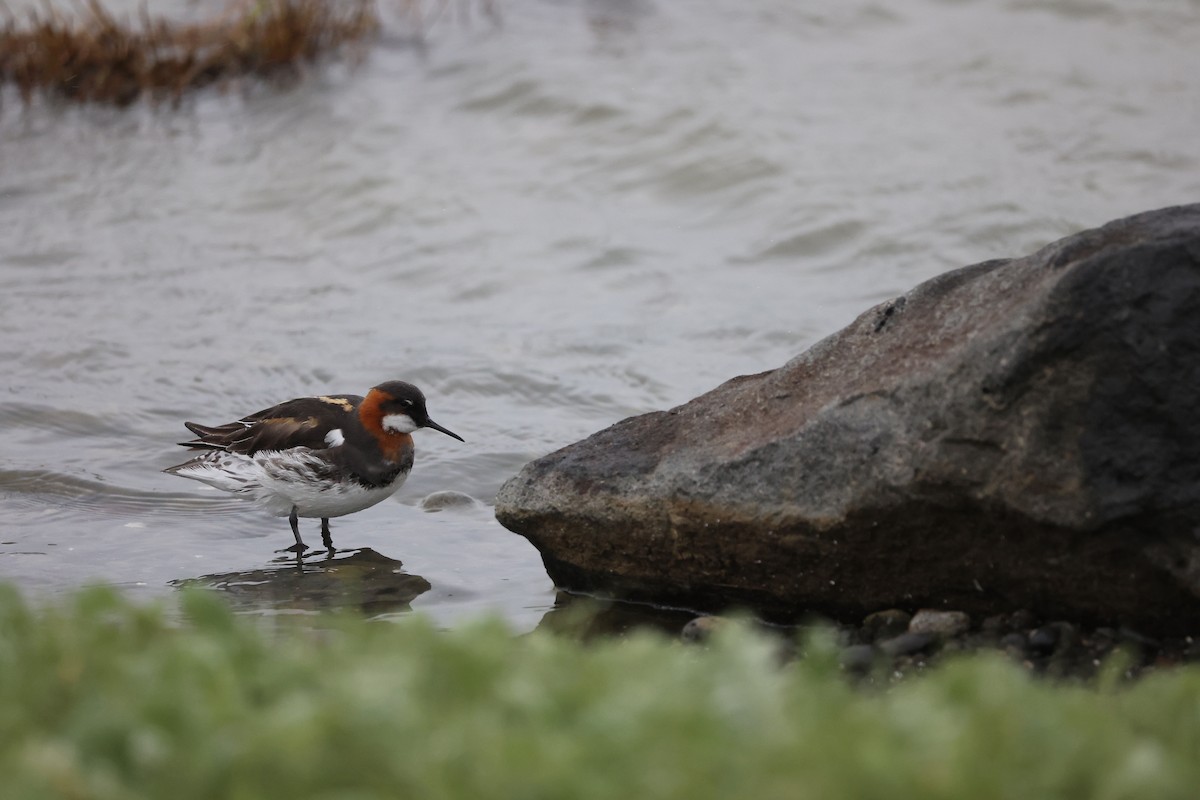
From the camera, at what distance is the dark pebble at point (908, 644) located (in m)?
5.64

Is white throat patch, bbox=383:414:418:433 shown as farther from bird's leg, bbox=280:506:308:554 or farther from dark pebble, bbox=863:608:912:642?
dark pebble, bbox=863:608:912:642

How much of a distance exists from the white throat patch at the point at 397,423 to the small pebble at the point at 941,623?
143 inches

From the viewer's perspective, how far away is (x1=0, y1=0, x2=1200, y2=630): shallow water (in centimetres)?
929

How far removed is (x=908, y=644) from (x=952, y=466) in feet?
2.65

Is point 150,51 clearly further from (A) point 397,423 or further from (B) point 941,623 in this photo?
(B) point 941,623

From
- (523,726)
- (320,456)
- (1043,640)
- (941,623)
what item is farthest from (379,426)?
(523,726)

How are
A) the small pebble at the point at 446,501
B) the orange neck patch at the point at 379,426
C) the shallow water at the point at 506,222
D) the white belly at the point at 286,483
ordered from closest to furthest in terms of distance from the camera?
the white belly at the point at 286,483 → the orange neck patch at the point at 379,426 → the small pebble at the point at 446,501 → the shallow water at the point at 506,222

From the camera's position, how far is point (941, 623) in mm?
5750

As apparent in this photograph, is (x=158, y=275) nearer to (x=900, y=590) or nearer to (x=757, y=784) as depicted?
(x=900, y=590)

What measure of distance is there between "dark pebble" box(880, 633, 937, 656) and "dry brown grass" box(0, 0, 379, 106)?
1463cm

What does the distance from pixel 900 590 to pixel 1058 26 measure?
15.4 m

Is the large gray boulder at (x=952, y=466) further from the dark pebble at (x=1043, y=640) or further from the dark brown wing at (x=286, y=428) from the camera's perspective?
the dark brown wing at (x=286, y=428)

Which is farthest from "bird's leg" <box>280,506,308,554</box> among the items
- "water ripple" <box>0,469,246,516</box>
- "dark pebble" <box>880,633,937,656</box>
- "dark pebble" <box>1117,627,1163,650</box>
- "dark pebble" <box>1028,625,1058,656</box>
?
"dark pebble" <box>1117,627,1163,650</box>

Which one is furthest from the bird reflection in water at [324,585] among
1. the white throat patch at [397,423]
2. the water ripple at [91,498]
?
the water ripple at [91,498]
